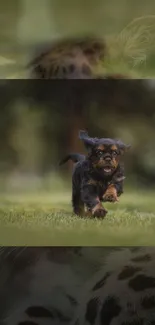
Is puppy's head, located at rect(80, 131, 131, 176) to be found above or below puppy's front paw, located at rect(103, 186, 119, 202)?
above

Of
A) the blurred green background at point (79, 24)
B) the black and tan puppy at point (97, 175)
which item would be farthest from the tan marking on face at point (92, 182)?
the blurred green background at point (79, 24)

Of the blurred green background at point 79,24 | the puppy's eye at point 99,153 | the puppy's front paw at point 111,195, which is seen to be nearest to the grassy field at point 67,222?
the puppy's front paw at point 111,195

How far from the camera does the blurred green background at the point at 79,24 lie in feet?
4.59

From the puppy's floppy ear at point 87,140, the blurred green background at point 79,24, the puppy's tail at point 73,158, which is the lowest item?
the puppy's tail at point 73,158

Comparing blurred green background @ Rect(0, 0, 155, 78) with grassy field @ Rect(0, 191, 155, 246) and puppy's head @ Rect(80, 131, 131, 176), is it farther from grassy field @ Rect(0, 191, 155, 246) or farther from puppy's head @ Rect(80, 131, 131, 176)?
grassy field @ Rect(0, 191, 155, 246)

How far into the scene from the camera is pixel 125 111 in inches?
55.5

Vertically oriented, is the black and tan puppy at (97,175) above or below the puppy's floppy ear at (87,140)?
below

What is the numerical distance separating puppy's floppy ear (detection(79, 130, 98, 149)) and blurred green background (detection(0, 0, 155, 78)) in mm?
234

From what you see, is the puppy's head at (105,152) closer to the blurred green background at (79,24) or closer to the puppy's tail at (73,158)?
the puppy's tail at (73,158)

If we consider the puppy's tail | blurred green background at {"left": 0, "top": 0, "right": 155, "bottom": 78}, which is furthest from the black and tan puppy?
blurred green background at {"left": 0, "top": 0, "right": 155, "bottom": 78}

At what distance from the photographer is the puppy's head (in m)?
1.39

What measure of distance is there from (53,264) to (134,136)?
44 cm

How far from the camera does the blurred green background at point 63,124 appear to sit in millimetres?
1400

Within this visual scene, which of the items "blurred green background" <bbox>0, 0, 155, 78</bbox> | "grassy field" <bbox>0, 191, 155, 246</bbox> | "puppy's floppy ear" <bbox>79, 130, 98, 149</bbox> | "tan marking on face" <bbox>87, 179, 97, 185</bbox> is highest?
"blurred green background" <bbox>0, 0, 155, 78</bbox>
